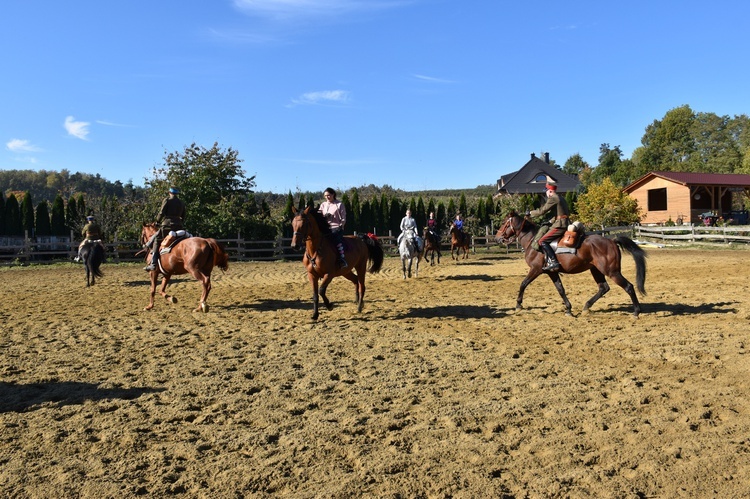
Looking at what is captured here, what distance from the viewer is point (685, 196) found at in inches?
1593

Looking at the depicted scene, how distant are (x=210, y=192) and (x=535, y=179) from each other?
45.6m

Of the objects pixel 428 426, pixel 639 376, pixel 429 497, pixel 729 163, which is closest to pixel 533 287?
pixel 639 376

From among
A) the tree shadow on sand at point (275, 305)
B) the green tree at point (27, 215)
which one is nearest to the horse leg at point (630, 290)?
the tree shadow on sand at point (275, 305)

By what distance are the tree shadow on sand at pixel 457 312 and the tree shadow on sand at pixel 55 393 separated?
5.25 meters

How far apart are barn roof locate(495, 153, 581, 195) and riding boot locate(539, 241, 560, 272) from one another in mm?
54815

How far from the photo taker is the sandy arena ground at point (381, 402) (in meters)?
3.65

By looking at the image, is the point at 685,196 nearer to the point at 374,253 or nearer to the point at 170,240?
the point at 374,253

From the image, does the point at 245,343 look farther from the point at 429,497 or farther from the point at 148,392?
the point at 429,497

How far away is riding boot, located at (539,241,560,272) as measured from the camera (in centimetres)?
984

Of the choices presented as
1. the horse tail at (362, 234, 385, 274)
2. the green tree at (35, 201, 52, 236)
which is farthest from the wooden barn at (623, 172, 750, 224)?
the green tree at (35, 201, 52, 236)

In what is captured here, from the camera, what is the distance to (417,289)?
46.6ft

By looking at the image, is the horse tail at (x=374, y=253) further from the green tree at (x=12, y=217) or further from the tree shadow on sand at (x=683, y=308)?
the green tree at (x=12, y=217)

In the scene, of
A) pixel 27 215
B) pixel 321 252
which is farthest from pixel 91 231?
pixel 27 215

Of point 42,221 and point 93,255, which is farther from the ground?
point 42,221
